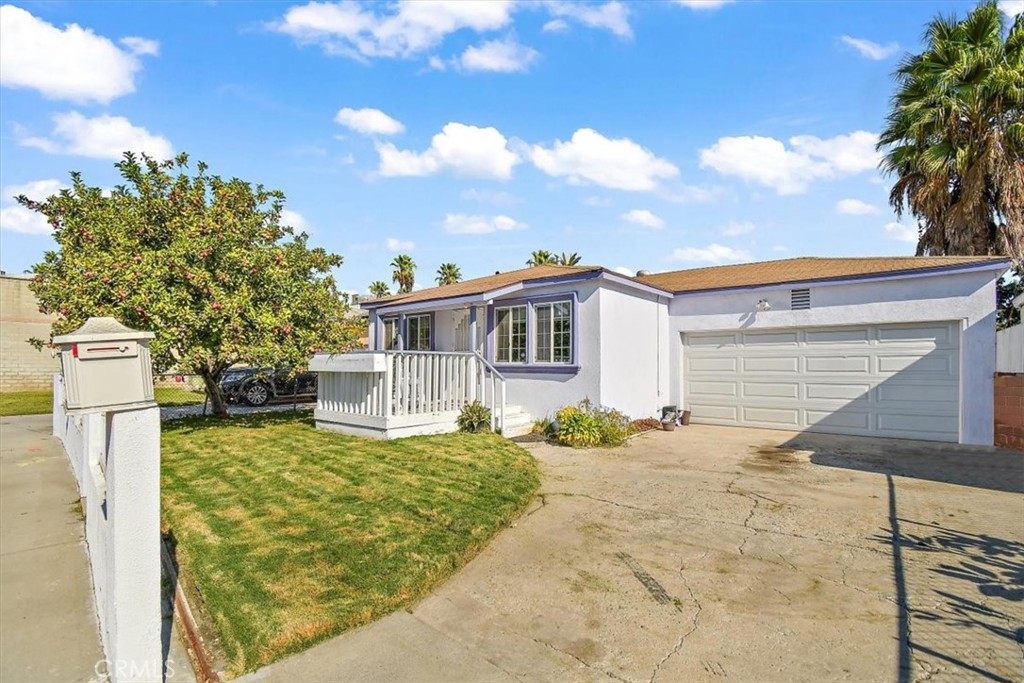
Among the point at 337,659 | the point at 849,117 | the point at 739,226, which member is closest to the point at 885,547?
the point at 337,659

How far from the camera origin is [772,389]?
11.6m

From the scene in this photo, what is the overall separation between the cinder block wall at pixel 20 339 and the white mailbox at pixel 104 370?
2639 centimetres

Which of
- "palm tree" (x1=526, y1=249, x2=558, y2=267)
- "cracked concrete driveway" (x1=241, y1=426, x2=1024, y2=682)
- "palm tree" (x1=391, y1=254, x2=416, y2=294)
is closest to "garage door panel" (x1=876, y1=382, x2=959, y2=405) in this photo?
"cracked concrete driveway" (x1=241, y1=426, x2=1024, y2=682)

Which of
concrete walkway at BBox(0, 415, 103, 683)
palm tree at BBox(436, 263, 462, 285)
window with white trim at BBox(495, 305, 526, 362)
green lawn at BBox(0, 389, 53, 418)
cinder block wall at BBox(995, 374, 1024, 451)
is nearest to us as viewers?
concrete walkway at BBox(0, 415, 103, 683)

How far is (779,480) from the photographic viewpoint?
7.02 meters

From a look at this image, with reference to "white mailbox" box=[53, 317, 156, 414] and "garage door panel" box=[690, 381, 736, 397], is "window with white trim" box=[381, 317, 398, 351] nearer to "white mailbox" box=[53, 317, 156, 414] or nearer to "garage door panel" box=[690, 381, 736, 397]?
"garage door panel" box=[690, 381, 736, 397]

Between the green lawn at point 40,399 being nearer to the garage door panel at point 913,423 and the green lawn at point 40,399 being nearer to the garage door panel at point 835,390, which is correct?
the garage door panel at point 835,390

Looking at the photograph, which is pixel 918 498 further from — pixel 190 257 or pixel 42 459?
pixel 42 459

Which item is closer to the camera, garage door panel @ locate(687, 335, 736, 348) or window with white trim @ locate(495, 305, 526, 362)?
window with white trim @ locate(495, 305, 526, 362)

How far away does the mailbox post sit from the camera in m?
2.58

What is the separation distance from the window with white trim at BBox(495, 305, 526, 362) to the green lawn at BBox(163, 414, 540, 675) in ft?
11.5

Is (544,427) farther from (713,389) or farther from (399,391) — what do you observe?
(713,389)

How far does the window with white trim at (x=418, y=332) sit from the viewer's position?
14.2 meters

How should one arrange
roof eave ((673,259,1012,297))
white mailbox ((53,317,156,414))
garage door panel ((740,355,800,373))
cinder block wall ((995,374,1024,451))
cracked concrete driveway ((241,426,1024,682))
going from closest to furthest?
white mailbox ((53,317,156,414)), cracked concrete driveway ((241,426,1024,682)), cinder block wall ((995,374,1024,451)), roof eave ((673,259,1012,297)), garage door panel ((740,355,800,373))
